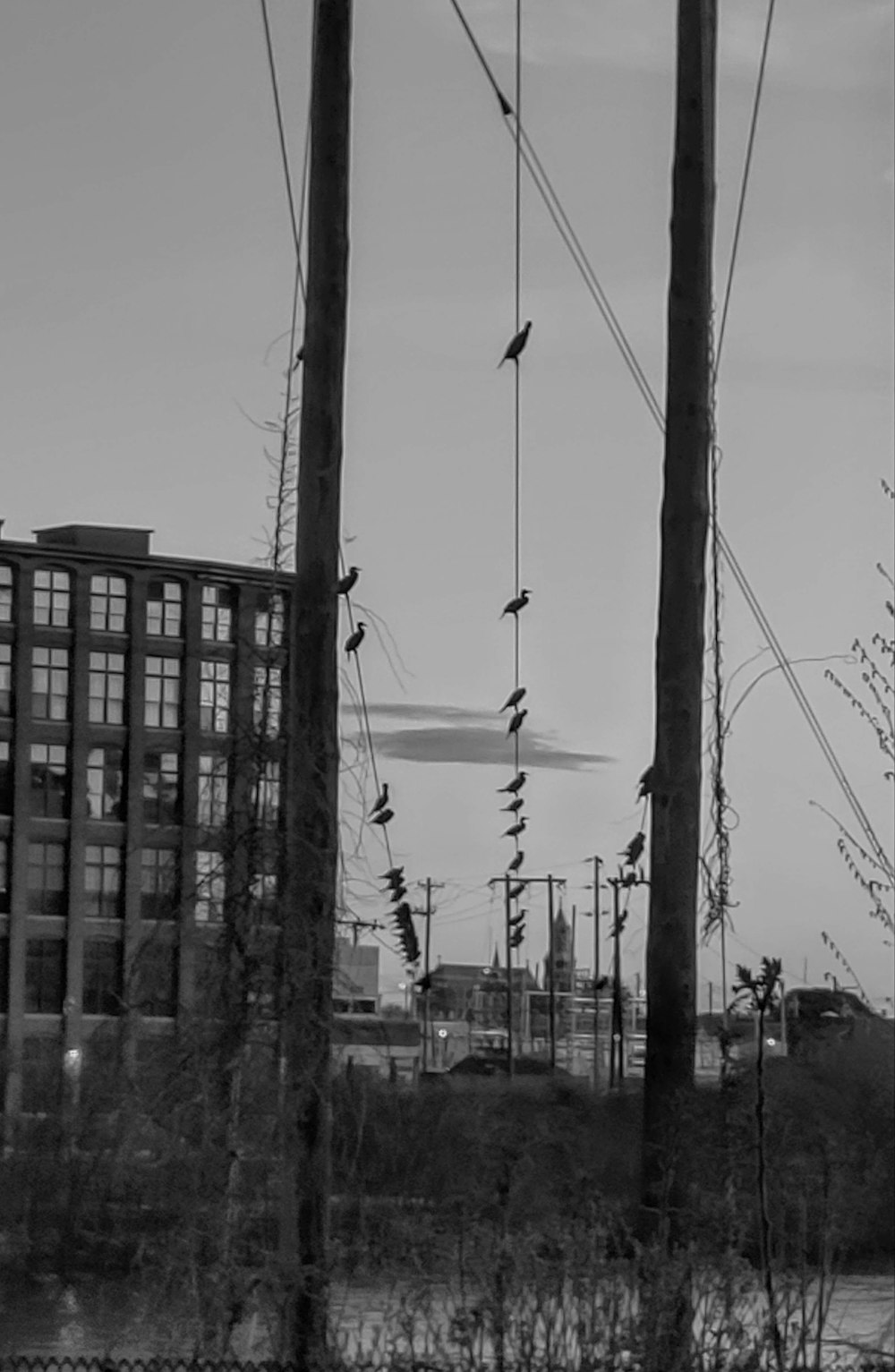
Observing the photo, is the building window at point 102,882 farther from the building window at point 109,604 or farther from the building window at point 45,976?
the building window at point 109,604

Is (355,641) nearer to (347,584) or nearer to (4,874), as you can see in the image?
(347,584)

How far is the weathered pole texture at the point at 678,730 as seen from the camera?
9.62 m

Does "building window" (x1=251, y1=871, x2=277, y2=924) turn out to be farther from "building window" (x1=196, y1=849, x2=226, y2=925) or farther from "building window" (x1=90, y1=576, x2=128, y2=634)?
"building window" (x1=90, y1=576, x2=128, y2=634)

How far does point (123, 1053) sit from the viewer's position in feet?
38.9

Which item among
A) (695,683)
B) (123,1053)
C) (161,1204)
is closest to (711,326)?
(695,683)

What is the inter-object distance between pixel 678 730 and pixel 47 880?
294 feet

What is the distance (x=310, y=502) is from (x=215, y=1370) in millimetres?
3689

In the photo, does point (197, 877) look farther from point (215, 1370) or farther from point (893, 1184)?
point (893, 1184)

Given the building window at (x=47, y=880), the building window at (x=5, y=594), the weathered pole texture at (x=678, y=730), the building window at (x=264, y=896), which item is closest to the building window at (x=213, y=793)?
the building window at (x=264, y=896)

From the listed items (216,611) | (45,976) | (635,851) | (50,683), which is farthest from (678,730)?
(50,683)

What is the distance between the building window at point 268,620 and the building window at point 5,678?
285 feet

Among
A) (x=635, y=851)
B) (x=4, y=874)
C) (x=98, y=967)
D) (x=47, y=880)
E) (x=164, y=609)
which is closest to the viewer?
(x=635, y=851)

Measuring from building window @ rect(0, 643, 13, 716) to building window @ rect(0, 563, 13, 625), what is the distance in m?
1.17

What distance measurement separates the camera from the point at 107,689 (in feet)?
320
